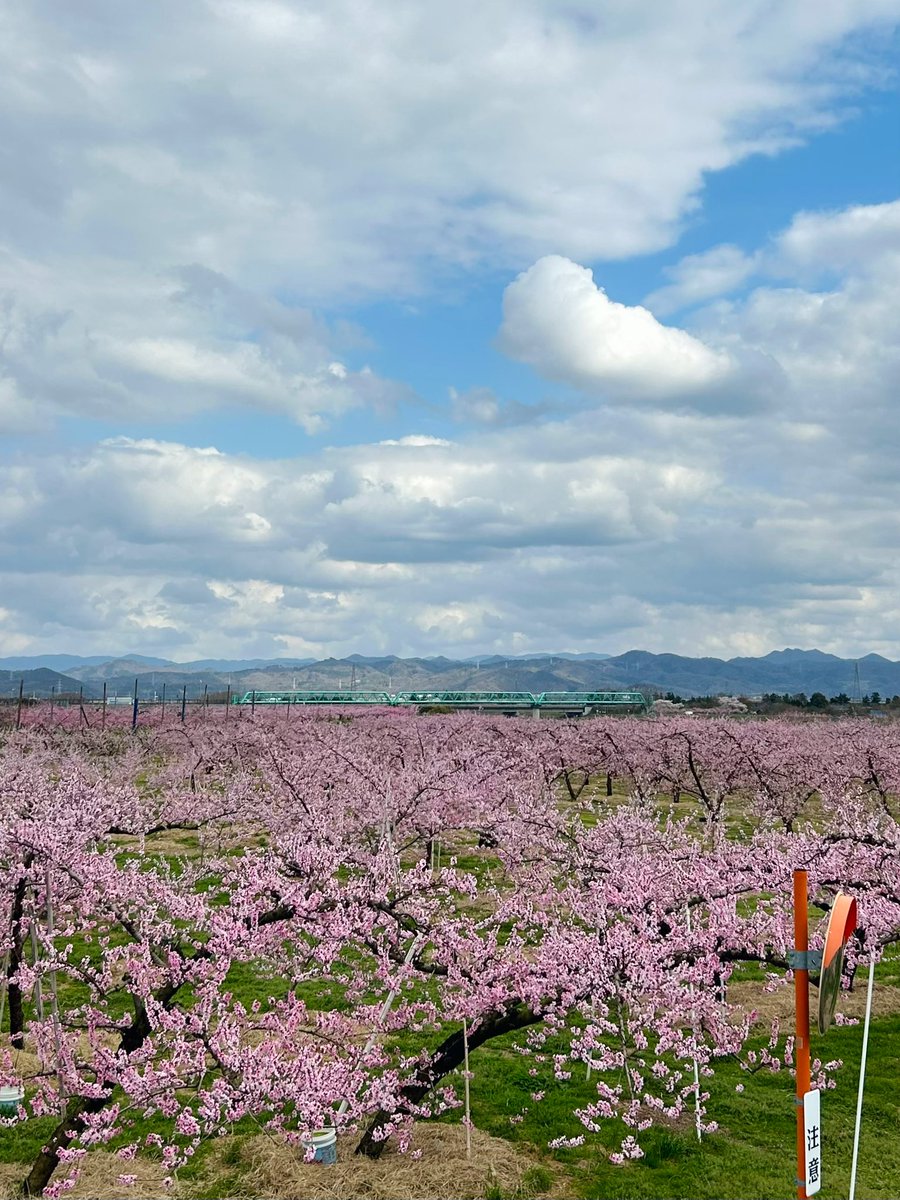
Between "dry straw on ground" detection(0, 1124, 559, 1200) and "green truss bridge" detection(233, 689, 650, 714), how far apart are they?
9157 centimetres

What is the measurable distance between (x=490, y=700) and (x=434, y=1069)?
10723cm

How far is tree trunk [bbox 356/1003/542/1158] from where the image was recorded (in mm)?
9117

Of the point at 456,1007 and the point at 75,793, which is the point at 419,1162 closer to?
the point at 456,1007

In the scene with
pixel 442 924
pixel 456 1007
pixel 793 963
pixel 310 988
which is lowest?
pixel 310 988

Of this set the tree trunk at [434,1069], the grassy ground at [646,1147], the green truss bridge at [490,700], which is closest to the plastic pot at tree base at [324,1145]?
the grassy ground at [646,1147]

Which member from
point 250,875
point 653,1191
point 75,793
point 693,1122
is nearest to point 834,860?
point 693,1122

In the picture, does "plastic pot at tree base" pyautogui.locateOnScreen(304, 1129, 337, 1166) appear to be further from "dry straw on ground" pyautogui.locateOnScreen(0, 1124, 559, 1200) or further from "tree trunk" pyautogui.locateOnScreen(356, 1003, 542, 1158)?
"tree trunk" pyautogui.locateOnScreen(356, 1003, 542, 1158)

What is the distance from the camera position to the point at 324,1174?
29.6ft

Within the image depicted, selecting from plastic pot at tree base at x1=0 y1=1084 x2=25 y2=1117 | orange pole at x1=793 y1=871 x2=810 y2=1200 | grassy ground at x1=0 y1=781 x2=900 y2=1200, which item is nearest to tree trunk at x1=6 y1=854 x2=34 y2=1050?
plastic pot at tree base at x1=0 y1=1084 x2=25 y2=1117

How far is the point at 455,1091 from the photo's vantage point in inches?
440

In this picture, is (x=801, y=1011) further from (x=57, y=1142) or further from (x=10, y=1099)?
(x=10, y=1099)

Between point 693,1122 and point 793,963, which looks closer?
point 793,963

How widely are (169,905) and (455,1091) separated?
471 centimetres

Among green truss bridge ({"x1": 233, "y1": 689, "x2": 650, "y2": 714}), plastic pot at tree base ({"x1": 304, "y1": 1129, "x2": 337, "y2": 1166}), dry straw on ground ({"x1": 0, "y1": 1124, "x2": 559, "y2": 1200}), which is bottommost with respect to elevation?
dry straw on ground ({"x1": 0, "y1": 1124, "x2": 559, "y2": 1200})
